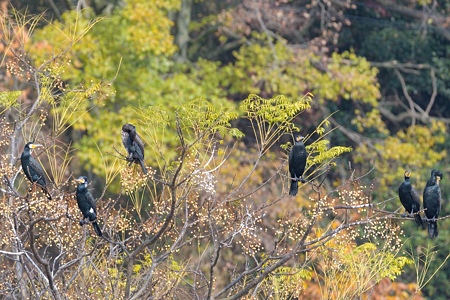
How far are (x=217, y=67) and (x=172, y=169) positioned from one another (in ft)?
24.9

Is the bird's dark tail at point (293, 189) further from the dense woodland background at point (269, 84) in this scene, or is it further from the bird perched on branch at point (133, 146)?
the dense woodland background at point (269, 84)

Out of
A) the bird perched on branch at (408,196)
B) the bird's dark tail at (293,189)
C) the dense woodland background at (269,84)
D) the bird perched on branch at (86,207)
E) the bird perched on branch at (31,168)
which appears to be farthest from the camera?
the dense woodland background at (269,84)

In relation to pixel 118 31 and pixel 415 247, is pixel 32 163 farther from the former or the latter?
pixel 415 247

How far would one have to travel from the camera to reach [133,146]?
6445 mm

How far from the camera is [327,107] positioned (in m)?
14.2

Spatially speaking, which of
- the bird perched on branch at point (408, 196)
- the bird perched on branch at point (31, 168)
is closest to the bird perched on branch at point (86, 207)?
the bird perched on branch at point (31, 168)

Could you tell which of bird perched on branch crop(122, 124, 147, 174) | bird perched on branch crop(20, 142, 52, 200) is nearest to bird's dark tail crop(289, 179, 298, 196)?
bird perched on branch crop(122, 124, 147, 174)

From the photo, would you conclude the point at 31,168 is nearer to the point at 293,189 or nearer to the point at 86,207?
the point at 86,207

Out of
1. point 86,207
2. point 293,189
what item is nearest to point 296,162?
point 293,189

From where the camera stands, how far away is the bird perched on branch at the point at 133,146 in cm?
630

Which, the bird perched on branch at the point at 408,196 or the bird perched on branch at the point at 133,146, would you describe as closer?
the bird perched on branch at the point at 133,146

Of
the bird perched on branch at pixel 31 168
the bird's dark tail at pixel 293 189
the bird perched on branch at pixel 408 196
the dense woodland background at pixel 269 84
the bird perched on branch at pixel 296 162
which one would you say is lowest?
the dense woodland background at pixel 269 84

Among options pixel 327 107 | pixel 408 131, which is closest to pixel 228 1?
pixel 327 107

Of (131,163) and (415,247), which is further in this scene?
(415,247)
